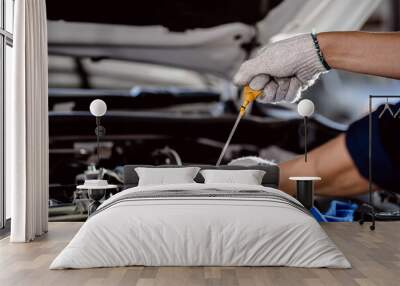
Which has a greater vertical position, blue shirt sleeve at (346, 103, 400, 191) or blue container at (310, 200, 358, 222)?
blue shirt sleeve at (346, 103, 400, 191)

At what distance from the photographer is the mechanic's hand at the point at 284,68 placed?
0.97 meters

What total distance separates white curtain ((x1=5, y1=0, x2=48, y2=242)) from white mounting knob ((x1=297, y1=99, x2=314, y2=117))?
112 inches

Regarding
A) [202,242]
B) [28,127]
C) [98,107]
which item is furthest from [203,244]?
[98,107]

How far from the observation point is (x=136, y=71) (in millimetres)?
6637

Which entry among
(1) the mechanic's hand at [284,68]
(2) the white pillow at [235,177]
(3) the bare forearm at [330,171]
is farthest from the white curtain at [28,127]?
(1) the mechanic's hand at [284,68]

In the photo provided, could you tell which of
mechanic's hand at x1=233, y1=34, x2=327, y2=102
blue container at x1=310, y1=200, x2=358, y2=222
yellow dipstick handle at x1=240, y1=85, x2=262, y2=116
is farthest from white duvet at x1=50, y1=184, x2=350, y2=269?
mechanic's hand at x1=233, y1=34, x2=327, y2=102

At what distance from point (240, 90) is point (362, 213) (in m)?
2.04

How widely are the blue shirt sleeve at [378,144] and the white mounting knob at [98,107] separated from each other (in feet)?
9.51

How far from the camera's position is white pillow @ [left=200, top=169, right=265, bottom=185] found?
575 centimetres

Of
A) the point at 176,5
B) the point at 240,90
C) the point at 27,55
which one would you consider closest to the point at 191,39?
the point at 176,5

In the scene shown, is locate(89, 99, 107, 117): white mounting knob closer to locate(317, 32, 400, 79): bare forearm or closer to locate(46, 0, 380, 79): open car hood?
locate(46, 0, 380, 79): open car hood

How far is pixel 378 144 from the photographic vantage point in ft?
21.3

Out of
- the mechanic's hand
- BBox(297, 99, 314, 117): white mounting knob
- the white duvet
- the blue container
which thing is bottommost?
the blue container

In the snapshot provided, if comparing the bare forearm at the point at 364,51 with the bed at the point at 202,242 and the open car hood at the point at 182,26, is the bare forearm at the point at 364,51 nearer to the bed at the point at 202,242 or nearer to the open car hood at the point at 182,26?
the bed at the point at 202,242
